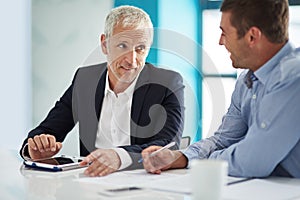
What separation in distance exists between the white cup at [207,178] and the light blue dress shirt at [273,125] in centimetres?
72

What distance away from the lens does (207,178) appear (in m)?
1.05

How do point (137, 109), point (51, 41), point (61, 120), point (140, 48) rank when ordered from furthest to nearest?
point (51, 41) → point (61, 120) → point (137, 109) → point (140, 48)

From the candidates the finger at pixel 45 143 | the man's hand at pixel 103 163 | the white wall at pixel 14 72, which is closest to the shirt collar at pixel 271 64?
the man's hand at pixel 103 163

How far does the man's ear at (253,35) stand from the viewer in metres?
1.87

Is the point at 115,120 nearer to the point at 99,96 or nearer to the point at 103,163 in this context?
the point at 99,96

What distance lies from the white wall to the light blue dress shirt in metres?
2.66

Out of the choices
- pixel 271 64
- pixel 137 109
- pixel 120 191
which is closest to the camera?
pixel 120 191

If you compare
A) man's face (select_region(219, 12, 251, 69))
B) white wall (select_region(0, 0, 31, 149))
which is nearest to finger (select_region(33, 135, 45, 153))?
man's face (select_region(219, 12, 251, 69))

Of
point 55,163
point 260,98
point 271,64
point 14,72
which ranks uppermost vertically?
point 271,64

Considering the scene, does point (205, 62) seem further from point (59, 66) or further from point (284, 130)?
point (59, 66)

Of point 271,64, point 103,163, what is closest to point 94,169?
point 103,163

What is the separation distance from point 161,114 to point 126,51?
285 millimetres

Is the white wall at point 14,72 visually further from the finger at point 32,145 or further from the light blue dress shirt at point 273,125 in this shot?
the light blue dress shirt at point 273,125

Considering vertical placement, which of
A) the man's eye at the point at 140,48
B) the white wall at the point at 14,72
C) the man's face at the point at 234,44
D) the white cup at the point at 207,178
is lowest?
the white wall at the point at 14,72
